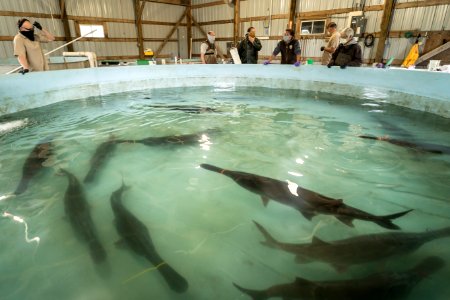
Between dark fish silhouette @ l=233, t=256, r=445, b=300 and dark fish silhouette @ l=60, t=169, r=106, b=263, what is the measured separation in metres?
1.17

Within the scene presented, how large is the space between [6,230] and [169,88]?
25.1 ft

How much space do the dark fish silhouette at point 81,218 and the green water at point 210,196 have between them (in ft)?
0.20

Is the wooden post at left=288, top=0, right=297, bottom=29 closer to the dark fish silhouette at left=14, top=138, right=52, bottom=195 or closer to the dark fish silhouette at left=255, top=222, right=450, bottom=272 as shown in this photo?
the dark fish silhouette at left=14, top=138, right=52, bottom=195

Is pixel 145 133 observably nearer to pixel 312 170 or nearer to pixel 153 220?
pixel 153 220

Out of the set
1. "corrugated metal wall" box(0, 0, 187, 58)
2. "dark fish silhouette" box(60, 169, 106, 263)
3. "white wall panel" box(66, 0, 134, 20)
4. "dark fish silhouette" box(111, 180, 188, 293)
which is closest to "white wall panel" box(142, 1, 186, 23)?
"corrugated metal wall" box(0, 0, 187, 58)

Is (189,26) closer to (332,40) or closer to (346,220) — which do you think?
(332,40)

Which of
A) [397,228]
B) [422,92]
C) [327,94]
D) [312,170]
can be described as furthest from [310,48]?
[397,228]

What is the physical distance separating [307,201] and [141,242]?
62.6 inches

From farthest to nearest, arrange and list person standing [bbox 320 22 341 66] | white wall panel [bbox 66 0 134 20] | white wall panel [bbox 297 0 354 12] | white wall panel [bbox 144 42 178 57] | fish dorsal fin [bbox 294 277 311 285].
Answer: white wall panel [bbox 144 42 178 57] → white wall panel [bbox 66 0 134 20] → white wall panel [bbox 297 0 354 12] → person standing [bbox 320 22 341 66] → fish dorsal fin [bbox 294 277 311 285]

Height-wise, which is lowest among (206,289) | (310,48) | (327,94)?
(206,289)

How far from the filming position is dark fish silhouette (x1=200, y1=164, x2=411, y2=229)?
2459mm

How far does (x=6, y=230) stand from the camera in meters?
2.38

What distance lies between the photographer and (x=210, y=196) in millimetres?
2938

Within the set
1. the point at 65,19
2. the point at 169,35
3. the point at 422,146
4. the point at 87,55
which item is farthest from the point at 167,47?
the point at 422,146
